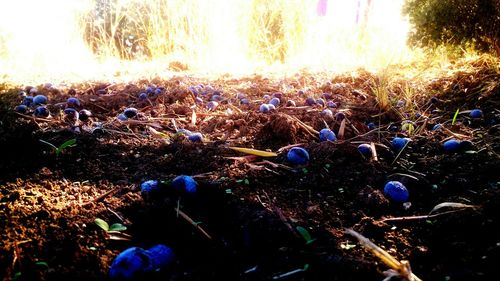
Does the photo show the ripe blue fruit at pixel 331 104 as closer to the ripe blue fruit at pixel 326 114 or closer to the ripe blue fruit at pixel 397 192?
the ripe blue fruit at pixel 326 114

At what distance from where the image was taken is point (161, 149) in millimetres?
1590

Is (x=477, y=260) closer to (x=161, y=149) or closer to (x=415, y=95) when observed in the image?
(x=161, y=149)

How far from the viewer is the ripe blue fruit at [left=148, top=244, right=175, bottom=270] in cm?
86

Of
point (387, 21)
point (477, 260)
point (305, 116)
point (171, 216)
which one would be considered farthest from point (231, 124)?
point (387, 21)

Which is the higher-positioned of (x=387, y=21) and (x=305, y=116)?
(x=387, y=21)

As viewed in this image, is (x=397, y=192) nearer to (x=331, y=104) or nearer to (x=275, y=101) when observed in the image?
(x=331, y=104)

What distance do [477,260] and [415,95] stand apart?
1.84 metres

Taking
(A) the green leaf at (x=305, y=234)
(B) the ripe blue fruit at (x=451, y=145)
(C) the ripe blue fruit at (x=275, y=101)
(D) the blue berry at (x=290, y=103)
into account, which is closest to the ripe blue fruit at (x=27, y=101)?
(C) the ripe blue fruit at (x=275, y=101)

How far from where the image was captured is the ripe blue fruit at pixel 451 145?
149 centimetres

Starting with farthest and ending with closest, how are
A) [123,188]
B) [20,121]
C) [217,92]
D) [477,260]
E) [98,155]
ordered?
[217,92]
[20,121]
[98,155]
[123,188]
[477,260]

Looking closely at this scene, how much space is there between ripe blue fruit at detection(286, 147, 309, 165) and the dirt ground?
29 millimetres

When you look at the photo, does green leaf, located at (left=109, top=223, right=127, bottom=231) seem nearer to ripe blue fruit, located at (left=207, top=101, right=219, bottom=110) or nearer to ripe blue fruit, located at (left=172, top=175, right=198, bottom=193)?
ripe blue fruit, located at (left=172, top=175, right=198, bottom=193)

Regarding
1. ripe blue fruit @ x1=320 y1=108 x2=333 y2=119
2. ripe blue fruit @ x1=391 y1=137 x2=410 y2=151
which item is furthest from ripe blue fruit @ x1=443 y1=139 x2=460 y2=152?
ripe blue fruit @ x1=320 y1=108 x2=333 y2=119

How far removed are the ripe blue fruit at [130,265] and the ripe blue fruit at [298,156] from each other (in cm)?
75
